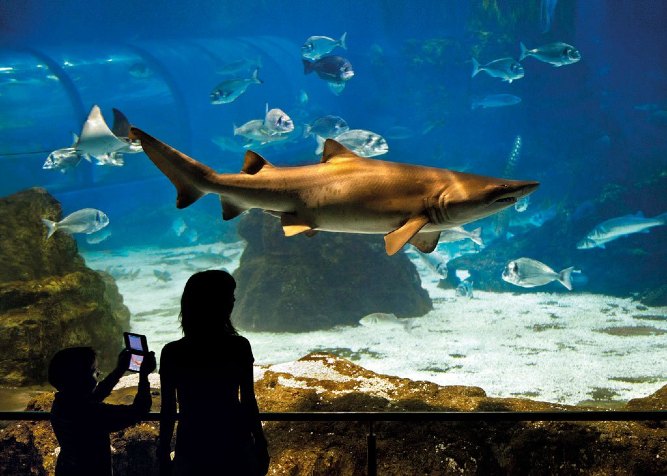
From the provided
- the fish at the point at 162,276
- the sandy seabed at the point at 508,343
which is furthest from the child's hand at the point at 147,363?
the fish at the point at 162,276

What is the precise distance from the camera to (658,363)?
6.77 metres

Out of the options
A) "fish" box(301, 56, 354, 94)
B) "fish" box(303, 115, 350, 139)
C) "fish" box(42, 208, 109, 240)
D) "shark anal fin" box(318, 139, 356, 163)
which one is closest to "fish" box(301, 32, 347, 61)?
"fish" box(301, 56, 354, 94)

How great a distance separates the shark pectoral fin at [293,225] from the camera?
102 inches

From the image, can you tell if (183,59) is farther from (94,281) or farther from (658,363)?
(658,363)

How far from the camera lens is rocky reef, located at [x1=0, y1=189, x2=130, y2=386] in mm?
4773

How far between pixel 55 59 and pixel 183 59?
6.43 m

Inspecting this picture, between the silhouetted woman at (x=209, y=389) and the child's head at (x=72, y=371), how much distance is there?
0.67 m

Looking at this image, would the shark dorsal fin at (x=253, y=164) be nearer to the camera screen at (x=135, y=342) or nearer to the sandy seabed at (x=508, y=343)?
the camera screen at (x=135, y=342)

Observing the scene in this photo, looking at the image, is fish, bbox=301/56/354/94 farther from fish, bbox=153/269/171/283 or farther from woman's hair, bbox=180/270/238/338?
woman's hair, bbox=180/270/238/338

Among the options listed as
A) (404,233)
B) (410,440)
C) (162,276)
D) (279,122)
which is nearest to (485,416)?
(410,440)

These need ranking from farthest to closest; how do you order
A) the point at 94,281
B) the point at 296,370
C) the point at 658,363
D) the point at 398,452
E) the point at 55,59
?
the point at 55,59 → the point at 658,363 → the point at 94,281 → the point at 296,370 → the point at 398,452

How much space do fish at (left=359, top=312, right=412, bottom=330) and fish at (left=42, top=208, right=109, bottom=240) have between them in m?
4.72

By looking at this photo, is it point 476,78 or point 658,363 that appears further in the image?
point 476,78

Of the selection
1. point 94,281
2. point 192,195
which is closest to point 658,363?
point 192,195
